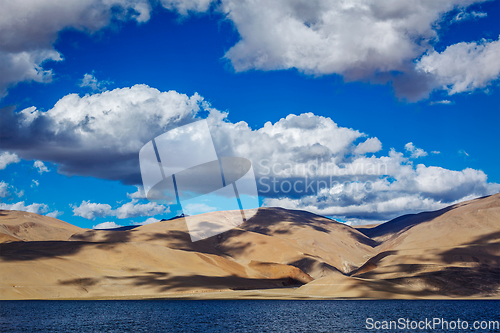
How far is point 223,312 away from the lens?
3371 inches

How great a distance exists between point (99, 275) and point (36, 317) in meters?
68.6

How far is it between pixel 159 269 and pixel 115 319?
92037 mm

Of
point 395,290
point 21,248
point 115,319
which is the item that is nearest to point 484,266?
point 395,290

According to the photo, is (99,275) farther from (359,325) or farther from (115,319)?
(359,325)

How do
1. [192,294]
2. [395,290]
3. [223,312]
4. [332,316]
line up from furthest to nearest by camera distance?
[395,290]
[192,294]
[223,312]
[332,316]

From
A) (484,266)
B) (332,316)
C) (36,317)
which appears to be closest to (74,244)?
(36,317)

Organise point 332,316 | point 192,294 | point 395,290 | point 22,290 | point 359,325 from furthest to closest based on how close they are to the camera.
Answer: point 395,290
point 192,294
point 22,290
point 332,316
point 359,325

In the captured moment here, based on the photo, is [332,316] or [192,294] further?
[192,294]

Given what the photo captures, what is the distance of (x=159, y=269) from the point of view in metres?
161

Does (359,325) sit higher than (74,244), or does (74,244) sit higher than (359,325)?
(74,244)

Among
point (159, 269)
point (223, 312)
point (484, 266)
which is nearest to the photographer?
point (223, 312)

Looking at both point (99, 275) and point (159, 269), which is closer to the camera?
point (99, 275)

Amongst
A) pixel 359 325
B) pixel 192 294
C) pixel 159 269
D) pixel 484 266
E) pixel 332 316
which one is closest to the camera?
pixel 359 325

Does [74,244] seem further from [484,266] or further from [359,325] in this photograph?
[484,266]
